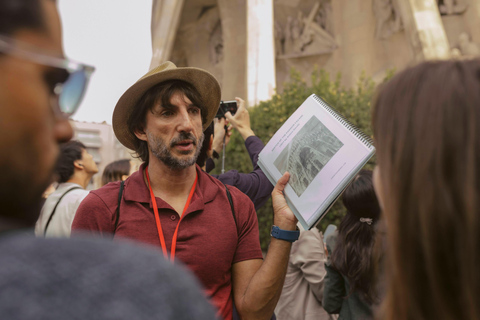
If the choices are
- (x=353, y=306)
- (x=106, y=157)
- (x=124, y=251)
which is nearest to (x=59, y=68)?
(x=124, y=251)

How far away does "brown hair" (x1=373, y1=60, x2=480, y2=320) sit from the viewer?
83 cm

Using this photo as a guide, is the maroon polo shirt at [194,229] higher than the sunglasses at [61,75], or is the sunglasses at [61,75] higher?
the sunglasses at [61,75]

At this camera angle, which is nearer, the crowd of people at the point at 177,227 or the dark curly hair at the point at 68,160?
the crowd of people at the point at 177,227

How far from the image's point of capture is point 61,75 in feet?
2.36

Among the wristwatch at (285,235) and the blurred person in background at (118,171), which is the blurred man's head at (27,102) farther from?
the blurred person in background at (118,171)

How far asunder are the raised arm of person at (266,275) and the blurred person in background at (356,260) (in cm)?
71

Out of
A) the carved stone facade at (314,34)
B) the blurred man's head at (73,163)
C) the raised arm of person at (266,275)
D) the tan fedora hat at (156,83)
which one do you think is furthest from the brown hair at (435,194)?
the carved stone facade at (314,34)

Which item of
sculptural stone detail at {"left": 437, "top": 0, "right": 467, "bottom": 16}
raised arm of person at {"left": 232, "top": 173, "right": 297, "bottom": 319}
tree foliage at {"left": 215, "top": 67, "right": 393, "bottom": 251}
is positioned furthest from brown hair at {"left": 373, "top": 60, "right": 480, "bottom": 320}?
sculptural stone detail at {"left": 437, "top": 0, "right": 467, "bottom": 16}

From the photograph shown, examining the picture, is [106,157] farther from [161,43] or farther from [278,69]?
[278,69]

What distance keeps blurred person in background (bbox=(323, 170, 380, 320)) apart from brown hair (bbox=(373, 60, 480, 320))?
1.63 m

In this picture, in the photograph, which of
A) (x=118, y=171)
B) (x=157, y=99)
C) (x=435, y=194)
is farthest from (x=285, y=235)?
(x=118, y=171)

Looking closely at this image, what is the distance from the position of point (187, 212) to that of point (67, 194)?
1593 millimetres

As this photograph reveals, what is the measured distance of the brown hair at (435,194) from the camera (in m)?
0.83

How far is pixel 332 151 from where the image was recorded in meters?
1.84
